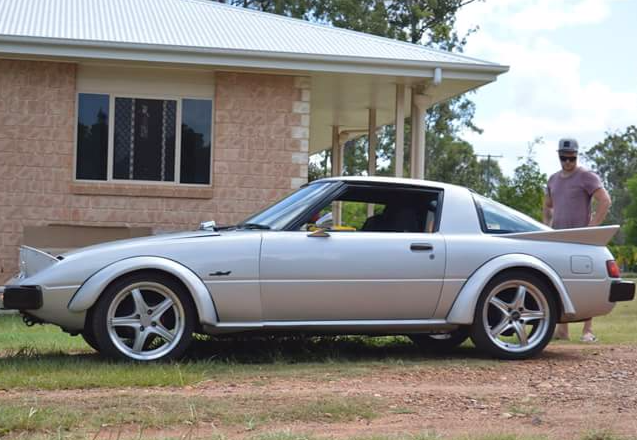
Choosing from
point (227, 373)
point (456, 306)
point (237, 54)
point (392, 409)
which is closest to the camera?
point (392, 409)

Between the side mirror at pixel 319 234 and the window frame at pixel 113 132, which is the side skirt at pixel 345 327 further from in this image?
the window frame at pixel 113 132

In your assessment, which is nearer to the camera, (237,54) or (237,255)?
(237,255)

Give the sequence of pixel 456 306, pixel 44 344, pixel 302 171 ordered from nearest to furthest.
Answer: pixel 456 306, pixel 44 344, pixel 302 171

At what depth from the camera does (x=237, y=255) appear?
21.0ft

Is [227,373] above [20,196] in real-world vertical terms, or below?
below

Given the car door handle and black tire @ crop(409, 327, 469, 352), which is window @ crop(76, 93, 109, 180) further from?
the car door handle

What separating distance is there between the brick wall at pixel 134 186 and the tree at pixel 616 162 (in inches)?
2222

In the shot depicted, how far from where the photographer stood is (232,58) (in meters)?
12.4

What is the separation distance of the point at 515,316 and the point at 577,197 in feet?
6.91

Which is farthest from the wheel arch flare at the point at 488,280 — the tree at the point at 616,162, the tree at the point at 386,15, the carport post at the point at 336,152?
the tree at the point at 616,162

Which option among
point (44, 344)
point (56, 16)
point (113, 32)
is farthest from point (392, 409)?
point (56, 16)

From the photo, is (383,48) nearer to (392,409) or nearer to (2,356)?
(2,356)

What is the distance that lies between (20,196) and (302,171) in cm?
391

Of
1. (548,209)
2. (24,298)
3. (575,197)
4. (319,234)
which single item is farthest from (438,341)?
(24,298)
